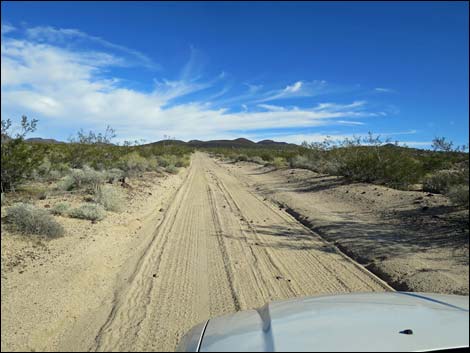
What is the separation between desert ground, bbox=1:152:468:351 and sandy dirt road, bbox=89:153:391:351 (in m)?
0.02

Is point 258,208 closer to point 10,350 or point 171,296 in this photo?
point 171,296

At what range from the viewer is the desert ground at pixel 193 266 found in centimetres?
507

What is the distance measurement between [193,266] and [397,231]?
546 centimetres

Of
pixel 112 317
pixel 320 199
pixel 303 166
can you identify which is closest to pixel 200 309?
pixel 112 317

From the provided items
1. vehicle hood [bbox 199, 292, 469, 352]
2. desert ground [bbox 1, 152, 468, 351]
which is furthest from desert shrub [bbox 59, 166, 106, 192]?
vehicle hood [bbox 199, 292, 469, 352]

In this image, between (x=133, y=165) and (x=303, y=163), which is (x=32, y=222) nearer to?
(x=133, y=165)

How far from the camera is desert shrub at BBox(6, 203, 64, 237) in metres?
9.19

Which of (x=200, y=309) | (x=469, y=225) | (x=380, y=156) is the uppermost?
(x=380, y=156)

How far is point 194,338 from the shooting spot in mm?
3064

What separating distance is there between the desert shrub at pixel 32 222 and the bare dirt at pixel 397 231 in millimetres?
6443

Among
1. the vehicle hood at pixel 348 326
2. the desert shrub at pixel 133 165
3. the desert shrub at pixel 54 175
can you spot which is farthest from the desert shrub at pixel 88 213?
the desert shrub at pixel 133 165

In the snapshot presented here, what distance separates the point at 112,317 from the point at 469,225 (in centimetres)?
796

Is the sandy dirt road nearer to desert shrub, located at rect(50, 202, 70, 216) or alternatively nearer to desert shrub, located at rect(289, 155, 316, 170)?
desert shrub, located at rect(50, 202, 70, 216)

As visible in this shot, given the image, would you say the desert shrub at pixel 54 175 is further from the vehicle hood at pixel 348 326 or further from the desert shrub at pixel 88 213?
the vehicle hood at pixel 348 326
